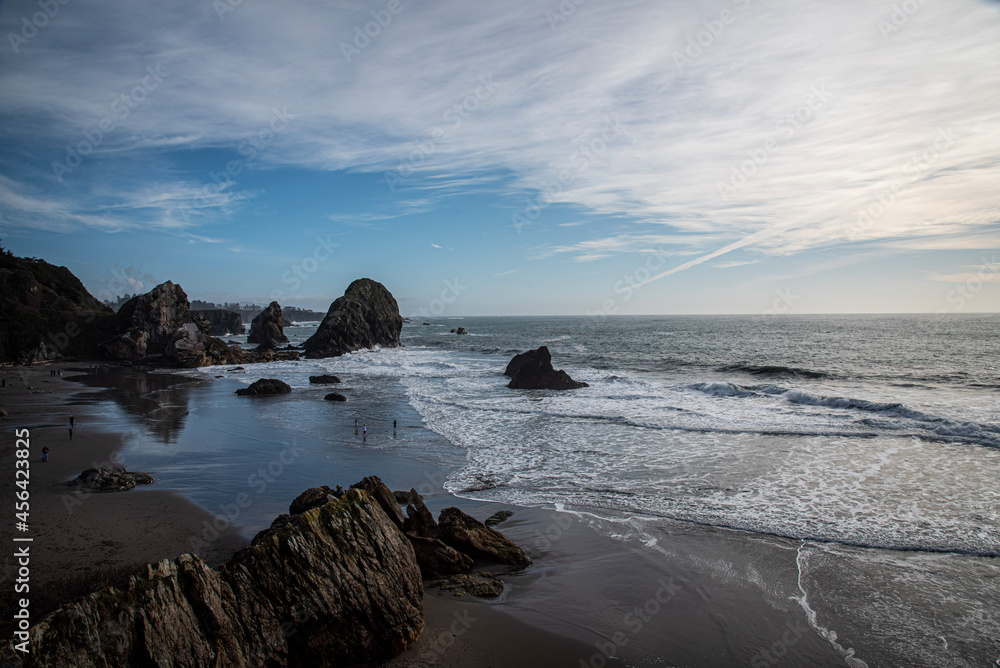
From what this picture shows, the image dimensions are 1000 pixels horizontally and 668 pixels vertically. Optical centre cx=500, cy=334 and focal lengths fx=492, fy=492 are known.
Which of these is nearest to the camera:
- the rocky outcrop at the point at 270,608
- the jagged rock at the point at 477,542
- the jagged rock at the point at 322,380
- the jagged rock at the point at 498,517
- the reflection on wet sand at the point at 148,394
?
the rocky outcrop at the point at 270,608

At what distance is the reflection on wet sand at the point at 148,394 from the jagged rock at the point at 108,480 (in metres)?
6.06

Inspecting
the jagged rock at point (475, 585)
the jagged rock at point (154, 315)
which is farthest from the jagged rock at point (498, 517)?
the jagged rock at point (154, 315)

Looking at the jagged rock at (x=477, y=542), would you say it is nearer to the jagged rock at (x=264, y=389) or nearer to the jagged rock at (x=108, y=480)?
the jagged rock at (x=108, y=480)

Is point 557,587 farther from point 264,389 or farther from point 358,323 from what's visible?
point 358,323

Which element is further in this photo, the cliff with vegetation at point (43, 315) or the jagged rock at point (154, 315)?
the jagged rock at point (154, 315)

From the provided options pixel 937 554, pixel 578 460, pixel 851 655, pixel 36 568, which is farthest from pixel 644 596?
pixel 36 568

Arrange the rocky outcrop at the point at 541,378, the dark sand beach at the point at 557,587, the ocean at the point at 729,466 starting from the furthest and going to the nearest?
the rocky outcrop at the point at 541,378, the ocean at the point at 729,466, the dark sand beach at the point at 557,587

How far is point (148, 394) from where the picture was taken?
113 feet

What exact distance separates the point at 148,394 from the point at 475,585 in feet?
114

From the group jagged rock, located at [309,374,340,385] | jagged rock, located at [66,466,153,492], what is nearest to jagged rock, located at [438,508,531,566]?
jagged rock, located at [66,466,153,492]

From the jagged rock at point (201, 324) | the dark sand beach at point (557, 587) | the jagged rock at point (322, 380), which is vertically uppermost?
the jagged rock at point (201, 324)

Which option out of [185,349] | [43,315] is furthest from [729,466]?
[43,315]

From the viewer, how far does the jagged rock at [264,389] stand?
3530 centimetres

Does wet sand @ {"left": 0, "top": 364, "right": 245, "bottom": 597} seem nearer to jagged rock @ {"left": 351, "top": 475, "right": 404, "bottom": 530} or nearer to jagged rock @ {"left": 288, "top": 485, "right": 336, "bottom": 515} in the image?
jagged rock @ {"left": 288, "top": 485, "right": 336, "bottom": 515}
